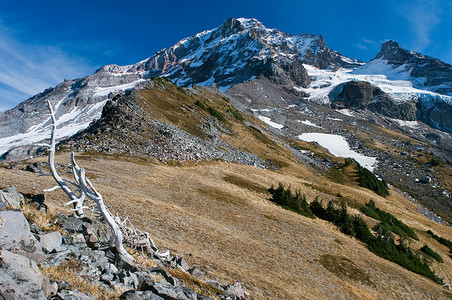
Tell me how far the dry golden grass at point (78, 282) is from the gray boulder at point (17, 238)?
637 millimetres

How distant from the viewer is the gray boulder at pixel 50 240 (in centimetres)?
807

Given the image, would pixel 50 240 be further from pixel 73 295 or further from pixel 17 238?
pixel 73 295

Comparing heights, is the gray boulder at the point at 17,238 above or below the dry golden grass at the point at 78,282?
above

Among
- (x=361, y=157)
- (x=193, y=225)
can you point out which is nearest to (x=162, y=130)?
(x=193, y=225)

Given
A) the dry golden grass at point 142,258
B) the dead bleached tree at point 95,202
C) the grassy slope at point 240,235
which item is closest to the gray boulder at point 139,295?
the dead bleached tree at point 95,202

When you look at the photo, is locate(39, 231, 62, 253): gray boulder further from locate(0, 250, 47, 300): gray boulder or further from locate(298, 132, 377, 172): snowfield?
locate(298, 132, 377, 172): snowfield

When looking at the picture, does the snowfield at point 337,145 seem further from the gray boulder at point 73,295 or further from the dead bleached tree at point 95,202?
the gray boulder at point 73,295

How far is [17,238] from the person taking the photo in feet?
23.5

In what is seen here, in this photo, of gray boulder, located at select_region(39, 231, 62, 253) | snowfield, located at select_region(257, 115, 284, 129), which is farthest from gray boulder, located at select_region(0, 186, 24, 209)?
snowfield, located at select_region(257, 115, 284, 129)

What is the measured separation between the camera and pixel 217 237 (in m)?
18.5

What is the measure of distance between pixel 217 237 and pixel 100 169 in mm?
16956

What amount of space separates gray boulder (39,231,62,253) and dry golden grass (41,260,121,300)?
99 cm

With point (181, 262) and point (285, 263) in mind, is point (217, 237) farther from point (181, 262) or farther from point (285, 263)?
point (181, 262)

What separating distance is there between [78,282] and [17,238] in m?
2.12
